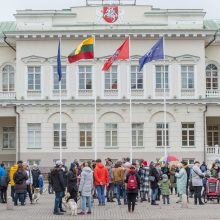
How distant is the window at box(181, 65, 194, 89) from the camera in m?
53.2

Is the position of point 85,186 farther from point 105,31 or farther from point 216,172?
point 105,31

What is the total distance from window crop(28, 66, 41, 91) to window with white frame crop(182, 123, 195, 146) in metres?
10.6

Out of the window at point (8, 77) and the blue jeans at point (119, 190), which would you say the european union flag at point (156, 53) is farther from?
the window at point (8, 77)

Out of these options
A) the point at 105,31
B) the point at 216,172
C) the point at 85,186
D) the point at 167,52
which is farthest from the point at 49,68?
the point at 85,186

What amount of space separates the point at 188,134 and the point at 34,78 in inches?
454

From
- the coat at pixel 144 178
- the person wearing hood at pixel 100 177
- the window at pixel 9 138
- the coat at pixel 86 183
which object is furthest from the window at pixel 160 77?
the coat at pixel 86 183

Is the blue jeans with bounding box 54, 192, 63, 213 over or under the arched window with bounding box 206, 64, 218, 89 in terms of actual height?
under

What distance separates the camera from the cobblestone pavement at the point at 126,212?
2436cm

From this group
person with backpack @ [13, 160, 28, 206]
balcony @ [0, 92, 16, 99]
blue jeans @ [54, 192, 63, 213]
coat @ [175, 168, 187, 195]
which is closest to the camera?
blue jeans @ [54, 192, 63, 213]

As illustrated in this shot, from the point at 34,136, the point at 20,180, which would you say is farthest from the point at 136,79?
the point at 20,180

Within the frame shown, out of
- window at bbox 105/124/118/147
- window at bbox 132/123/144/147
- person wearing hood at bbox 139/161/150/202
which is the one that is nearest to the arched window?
window at bbox 132/123/144/147

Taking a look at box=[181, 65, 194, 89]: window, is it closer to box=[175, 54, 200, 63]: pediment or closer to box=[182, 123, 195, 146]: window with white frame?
box=[175, 54, 200, 63]: pediment

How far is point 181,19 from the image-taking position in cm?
5294

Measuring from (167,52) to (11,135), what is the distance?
13375 millimetres
